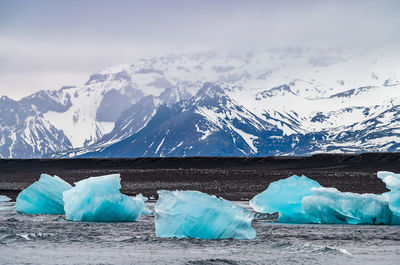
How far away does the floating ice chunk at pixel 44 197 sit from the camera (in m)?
22.4

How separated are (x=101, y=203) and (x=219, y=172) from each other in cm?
2997

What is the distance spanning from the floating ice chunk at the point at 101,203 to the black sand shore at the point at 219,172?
11.2 metres

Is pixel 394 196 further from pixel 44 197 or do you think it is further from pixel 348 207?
pixel 44 197

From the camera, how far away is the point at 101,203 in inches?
772

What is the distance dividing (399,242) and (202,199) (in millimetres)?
4563

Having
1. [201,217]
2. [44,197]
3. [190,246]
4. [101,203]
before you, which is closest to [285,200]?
[201,217]

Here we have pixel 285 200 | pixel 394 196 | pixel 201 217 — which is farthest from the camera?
pixel 285 200

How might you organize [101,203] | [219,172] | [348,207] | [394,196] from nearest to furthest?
[394,196], [348,207], [101,203], [219,172]

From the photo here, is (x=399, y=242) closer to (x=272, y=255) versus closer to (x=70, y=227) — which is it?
(x=272, y=255)

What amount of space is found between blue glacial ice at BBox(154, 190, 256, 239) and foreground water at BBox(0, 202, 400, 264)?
0.40 meters

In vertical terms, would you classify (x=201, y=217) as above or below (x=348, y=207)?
above

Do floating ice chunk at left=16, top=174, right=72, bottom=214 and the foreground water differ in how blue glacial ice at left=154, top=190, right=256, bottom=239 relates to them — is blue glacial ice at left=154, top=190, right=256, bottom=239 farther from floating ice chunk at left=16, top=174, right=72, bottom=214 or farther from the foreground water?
floating ice chunk at left=16, top=174, right=72, bottom=214

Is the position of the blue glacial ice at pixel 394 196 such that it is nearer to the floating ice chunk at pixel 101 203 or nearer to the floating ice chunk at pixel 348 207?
the floating ice chunk at pixel 348 207

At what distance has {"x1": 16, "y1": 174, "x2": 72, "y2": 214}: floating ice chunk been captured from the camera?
22391mm
